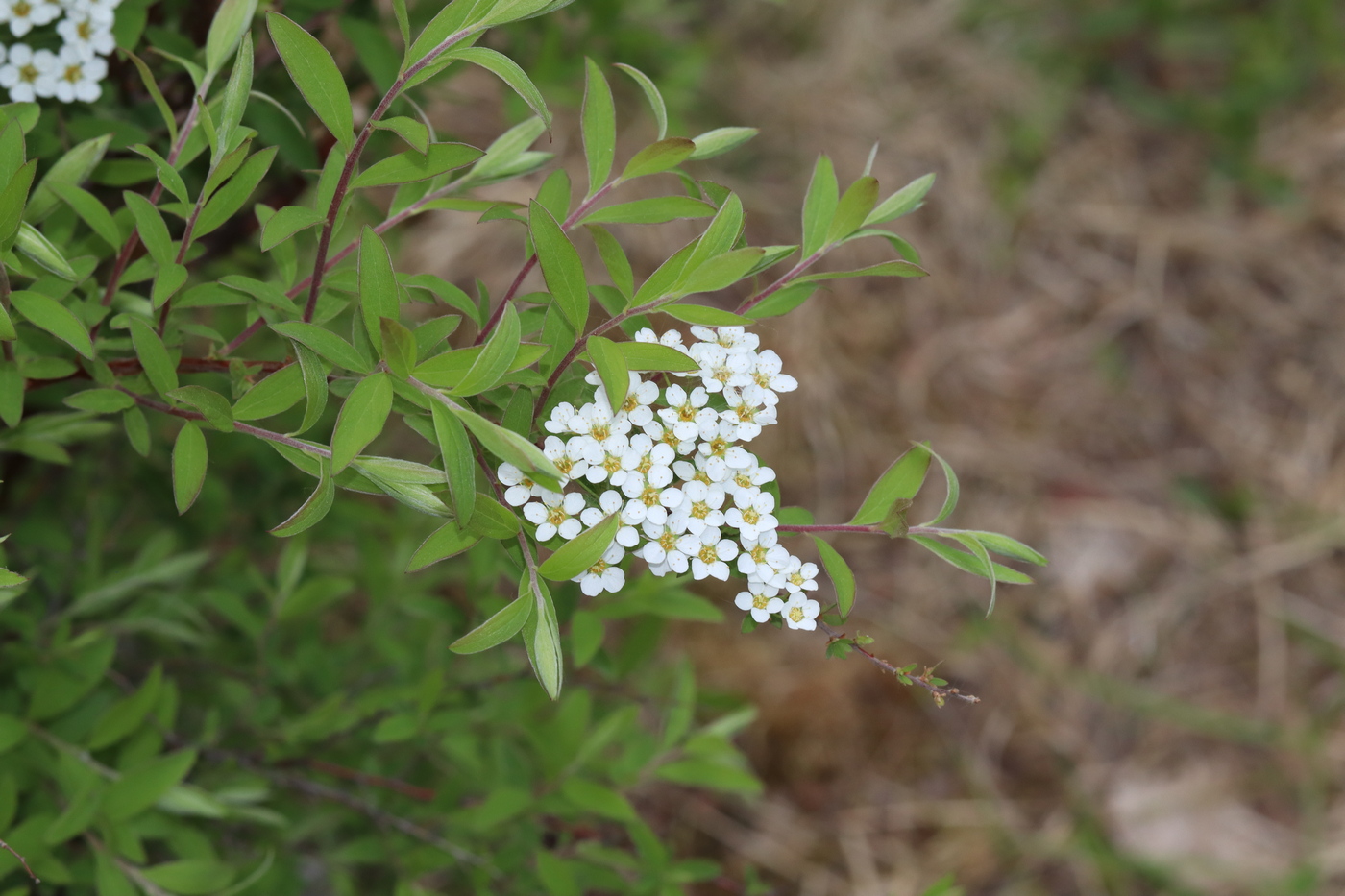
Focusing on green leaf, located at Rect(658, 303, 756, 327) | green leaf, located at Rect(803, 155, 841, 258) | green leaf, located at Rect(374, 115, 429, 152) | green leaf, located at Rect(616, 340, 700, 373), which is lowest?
green leaf, located at Rect(616, 340, 700, 373)

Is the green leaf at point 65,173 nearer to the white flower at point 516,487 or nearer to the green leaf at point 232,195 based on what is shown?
the green leaf at point 232,195

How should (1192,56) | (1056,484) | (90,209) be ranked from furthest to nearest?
(1192,56) → (1056,484) → (90,209)

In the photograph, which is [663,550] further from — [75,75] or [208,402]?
[75,75]

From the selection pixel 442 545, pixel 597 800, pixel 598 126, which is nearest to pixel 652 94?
pixel 598 126

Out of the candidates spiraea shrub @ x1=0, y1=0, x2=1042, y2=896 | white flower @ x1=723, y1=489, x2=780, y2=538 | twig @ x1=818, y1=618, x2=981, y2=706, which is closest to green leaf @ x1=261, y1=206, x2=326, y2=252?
spiraea shrub @ x1=0, y1=0, x2=1042, y2=896

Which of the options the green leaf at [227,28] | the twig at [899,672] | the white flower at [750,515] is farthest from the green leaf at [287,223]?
the twig at [899,672]

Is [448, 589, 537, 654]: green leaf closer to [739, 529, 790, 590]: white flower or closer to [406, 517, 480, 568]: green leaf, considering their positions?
[406, 517, 480, 568]: green leaf

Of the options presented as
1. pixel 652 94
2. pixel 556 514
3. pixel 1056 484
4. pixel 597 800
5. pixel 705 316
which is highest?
pixel 652 94
